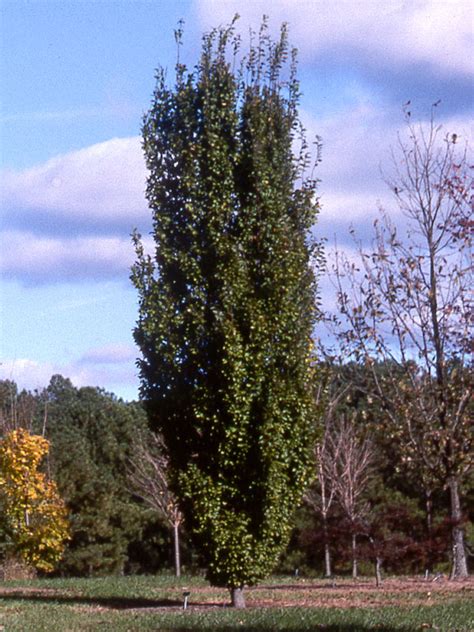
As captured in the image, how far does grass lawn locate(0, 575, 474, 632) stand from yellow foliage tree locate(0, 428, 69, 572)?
445cm

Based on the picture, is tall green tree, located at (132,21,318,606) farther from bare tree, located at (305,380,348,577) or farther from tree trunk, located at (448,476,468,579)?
bare tree, located at (305,380,348,577)

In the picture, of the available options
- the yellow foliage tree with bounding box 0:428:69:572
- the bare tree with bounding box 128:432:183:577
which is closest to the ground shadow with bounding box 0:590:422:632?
the yellow foliage tree with bounding box 0:428:69:572

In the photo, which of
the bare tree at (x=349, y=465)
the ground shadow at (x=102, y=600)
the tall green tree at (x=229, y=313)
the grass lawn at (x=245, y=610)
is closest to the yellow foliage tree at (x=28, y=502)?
the grass lawn at (x=245, y=610)

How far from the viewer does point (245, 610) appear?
13508 millimetres

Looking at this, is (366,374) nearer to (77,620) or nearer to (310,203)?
(310,203)

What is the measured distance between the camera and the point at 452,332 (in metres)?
18.9

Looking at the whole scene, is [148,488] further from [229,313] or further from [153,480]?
[229,313]

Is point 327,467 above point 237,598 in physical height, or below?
above

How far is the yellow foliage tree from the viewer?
79.5ft

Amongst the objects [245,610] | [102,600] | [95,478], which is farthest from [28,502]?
[245,610]

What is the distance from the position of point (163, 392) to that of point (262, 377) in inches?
65.2

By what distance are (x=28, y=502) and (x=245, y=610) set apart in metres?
12.3

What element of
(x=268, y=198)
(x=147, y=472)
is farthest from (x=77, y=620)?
(x=147, y=472)

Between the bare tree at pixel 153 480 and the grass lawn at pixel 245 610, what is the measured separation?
1072 centimetres
